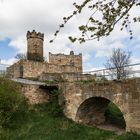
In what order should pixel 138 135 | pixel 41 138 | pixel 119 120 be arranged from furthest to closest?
pixel 119 120 < pixel 41 138 < pixel 138 135

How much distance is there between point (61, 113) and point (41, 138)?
4.00m

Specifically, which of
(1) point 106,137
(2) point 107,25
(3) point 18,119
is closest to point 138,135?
(1) point 106,137

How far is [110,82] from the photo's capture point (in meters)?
21.3

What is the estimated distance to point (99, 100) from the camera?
23547 millimetres

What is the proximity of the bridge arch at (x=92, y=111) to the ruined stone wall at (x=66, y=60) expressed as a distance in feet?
68.8

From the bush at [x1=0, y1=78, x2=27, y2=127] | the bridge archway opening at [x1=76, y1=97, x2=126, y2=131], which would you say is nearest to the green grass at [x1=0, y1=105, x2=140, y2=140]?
the bush at [x1=0, y1=78, x2=27, y2=127]

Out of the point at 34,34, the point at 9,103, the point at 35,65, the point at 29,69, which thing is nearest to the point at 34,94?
the point at 9,103

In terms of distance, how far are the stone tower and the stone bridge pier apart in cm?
1472

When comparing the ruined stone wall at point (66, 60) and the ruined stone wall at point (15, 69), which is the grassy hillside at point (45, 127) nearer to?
the ruined stone wall at point (15, 69)

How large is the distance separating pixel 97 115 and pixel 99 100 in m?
1.63

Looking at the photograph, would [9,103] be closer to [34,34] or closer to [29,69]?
[29,69]

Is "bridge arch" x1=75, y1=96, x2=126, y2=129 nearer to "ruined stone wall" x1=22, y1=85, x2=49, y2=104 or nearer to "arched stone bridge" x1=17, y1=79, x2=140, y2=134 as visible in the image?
"arched stone bridge" x1=17, y1=79, x2=140, y2=134

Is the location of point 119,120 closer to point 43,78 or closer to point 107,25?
point 43,78

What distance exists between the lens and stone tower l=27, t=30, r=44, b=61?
38688 millimetres
